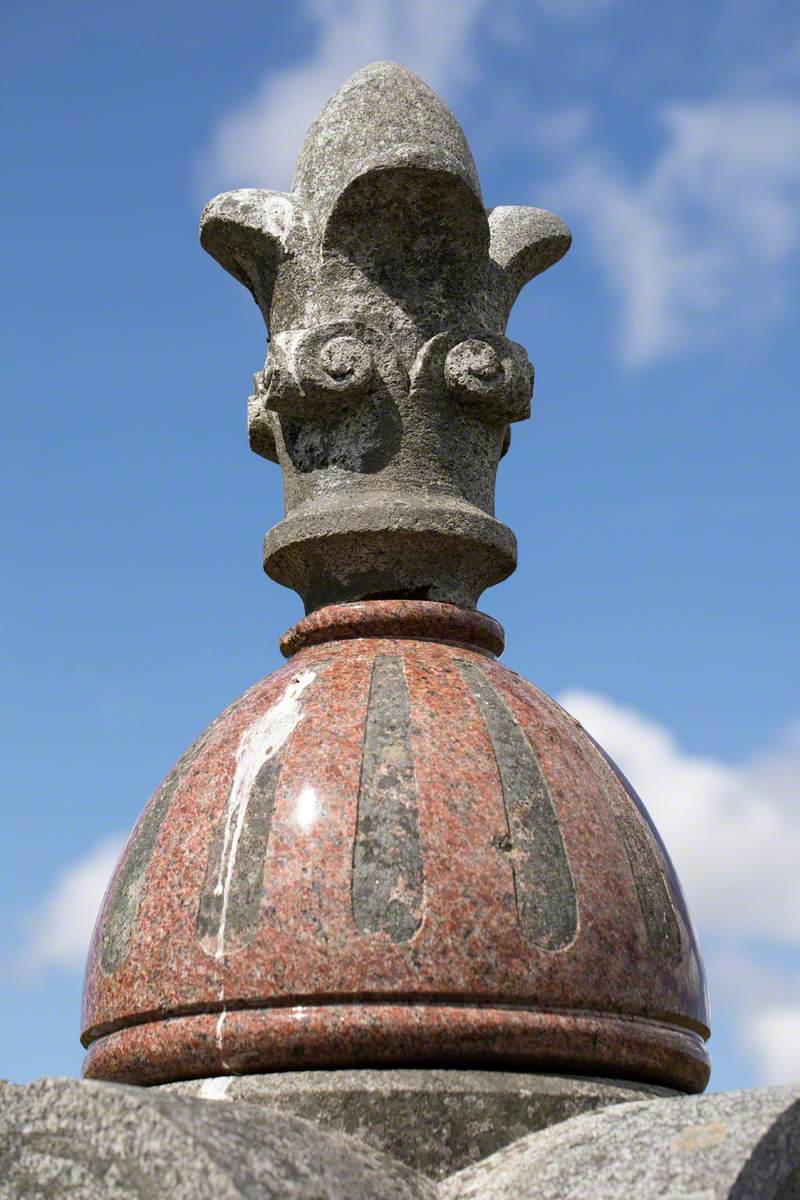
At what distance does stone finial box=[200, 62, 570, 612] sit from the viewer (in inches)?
218

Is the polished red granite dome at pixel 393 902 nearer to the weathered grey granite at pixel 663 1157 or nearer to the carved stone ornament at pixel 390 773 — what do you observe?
the carved stone ornament at pixel 390 773

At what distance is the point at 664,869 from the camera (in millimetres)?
5137

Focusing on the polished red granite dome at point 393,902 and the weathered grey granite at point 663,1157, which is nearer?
the weathered grey granite at point 663,1157

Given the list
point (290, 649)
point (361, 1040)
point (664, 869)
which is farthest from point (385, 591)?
point (361, 1040)

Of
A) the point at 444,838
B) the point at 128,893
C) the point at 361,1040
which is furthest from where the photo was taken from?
the point at 128,893

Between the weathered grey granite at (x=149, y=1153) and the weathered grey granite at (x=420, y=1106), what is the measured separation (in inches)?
10.5

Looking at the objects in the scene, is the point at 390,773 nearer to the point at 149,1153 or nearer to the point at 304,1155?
the point at 304,1155

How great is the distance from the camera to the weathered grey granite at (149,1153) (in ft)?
11.2

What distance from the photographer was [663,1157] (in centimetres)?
364

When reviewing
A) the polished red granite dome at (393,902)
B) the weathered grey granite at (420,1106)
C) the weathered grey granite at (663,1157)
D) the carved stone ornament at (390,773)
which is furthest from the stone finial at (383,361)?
the weathered grey granite at (663,1157)

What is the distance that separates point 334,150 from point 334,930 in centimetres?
322

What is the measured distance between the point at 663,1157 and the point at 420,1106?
78cm

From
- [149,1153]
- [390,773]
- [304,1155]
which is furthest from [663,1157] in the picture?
[390,773]

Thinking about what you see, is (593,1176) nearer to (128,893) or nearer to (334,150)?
(128,893)
